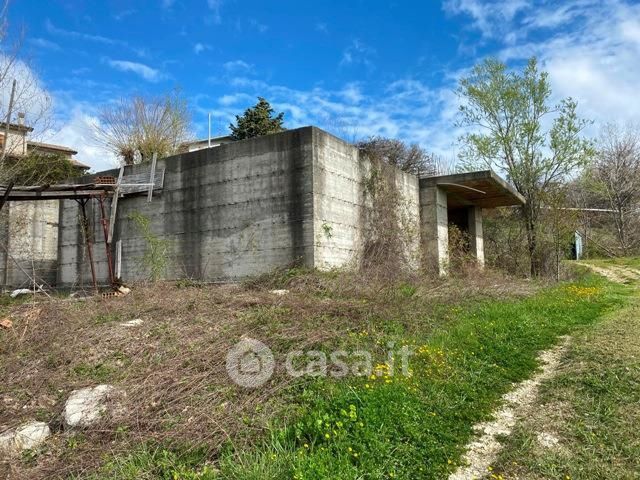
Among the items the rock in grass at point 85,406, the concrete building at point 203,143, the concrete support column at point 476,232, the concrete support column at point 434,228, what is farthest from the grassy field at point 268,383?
the concrete building at point 203,143

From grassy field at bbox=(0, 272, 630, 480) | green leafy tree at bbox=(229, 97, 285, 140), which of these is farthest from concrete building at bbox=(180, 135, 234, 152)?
grassy field at bbox=(0, 272, 630, 480)

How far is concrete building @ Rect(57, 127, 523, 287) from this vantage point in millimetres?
10383

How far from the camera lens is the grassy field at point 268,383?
3605 mm

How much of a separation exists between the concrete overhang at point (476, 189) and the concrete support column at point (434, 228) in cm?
33

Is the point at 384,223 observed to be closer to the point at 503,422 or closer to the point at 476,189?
the point at 476,189

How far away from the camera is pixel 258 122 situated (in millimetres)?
28969

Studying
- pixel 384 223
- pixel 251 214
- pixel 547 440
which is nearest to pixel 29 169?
pixel 251 214

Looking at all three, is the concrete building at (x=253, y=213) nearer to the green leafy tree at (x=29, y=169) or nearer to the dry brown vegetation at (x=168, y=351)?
the green leafy tree at (x=29, y=169)

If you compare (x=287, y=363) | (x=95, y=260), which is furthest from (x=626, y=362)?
(x=95, y=260)

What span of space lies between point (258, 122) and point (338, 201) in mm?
19460

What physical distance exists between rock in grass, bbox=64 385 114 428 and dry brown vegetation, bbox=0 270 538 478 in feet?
0.31

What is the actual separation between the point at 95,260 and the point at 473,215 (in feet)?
43.9

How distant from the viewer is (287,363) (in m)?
5.00

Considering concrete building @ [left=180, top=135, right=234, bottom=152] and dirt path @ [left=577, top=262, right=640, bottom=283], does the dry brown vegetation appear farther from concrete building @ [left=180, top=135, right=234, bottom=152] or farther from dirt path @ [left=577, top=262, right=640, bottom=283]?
concrete building @ [left=180, top=135, right=234, bottom=152]
